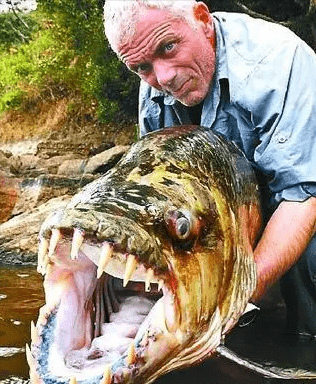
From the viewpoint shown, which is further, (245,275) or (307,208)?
(307,208)

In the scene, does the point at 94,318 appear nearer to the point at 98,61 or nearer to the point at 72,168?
the point at 72,168

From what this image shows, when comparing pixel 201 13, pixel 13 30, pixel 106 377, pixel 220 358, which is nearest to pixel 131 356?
pixel 106 377

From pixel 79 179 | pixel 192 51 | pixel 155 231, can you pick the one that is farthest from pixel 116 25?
pixel 79 179

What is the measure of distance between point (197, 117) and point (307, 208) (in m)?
1.10

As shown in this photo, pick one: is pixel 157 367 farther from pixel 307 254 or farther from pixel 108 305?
pixel 307 254

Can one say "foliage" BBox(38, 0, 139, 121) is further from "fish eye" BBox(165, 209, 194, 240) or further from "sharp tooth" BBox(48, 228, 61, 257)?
"sharp tooth" BBox(48, 228, 61, 257)

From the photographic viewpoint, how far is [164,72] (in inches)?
135

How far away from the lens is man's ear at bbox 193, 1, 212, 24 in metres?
3.42

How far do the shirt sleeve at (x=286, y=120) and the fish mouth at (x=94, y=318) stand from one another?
94 cm

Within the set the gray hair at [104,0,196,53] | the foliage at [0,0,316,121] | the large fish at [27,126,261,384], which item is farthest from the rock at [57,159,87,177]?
the large fish at [27,126,261,384]

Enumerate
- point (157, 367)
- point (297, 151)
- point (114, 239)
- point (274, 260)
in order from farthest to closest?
point (297, 151) → point (274, 260) → point (157, 367) → point (114, 239)

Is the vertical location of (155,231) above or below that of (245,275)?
above

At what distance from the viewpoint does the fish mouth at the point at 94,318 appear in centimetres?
230

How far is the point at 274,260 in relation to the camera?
3.07 metres
